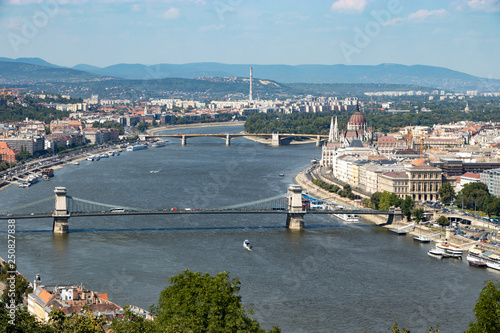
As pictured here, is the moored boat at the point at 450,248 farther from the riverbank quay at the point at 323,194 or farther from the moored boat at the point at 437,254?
the riverbank quay at the point at 323,194

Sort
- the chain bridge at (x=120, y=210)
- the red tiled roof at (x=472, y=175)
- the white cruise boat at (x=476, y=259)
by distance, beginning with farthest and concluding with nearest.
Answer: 1. the red tiled roof at (x=472, y=175)
2. the chain bridge at (x=120, y=210)
3. the white cruise boat at (x=476, y=259)

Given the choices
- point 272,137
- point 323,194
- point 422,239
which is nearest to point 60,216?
point 422,239

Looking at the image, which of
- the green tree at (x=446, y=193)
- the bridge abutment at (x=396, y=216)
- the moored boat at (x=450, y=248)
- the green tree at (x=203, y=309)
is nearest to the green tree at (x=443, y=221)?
the bridge abutment at (x=396, y=216)

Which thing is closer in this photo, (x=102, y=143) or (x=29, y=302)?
(x=29, y=302)

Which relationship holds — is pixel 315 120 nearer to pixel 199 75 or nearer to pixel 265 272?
pixel 265 272

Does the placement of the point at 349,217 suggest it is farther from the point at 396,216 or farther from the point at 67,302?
the point at 67,302

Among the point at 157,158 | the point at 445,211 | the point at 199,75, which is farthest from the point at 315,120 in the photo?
the point at 199,75
